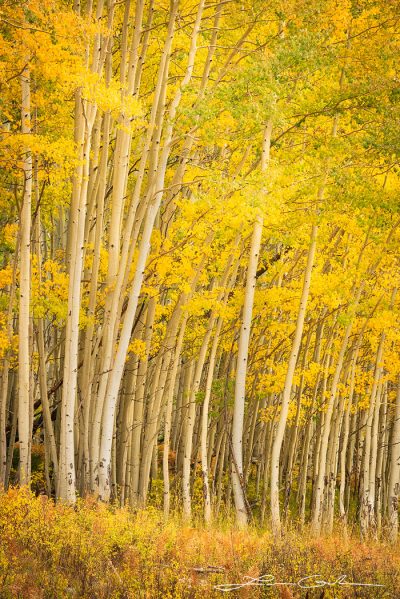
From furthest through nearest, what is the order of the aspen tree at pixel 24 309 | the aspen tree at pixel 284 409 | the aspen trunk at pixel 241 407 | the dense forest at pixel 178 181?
the aspen tree at pixel 284 409 < the aspen trunk at pixel 241 407 < the aspen tree at pixel 24 309 < the dense forest at pixel 178 181

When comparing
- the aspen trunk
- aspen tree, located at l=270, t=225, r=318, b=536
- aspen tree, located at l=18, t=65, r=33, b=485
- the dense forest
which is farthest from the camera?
aspen tree, located at l=270, t=225, r=318, b=536

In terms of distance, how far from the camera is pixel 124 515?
10156 mm

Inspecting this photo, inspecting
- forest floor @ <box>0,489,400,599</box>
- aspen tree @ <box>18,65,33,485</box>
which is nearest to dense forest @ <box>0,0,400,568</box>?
aspen tree @ <box>18,65,33,485</box>

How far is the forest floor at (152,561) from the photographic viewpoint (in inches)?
290

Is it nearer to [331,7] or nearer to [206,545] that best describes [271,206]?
[331,7]

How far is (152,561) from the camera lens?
323 inches

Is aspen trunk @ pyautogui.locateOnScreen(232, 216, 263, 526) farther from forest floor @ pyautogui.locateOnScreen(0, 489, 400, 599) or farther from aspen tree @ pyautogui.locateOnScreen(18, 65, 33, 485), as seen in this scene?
aspen tree @ pyautogui.locateOnScreen(18, 65, 33, 485)

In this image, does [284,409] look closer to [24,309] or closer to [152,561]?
[24,309]

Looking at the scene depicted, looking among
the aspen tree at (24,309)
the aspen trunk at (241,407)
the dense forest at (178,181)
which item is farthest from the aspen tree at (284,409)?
the aspen tree at (24,309)

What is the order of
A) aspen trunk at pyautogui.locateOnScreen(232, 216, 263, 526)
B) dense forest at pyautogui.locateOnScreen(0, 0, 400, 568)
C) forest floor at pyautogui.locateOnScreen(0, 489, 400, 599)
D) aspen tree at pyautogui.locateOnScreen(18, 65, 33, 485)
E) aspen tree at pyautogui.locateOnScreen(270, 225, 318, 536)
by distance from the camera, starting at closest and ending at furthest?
forest floor at pyautogui.locateOnScreen(0, 489, 400, 599), dense forest at pyautogui.locateOnScreen(0, 0, 400, 568), aspen tree at pyautogui.locateOnScreen(18, 65, 33, 485), aspen trunk at pyautogui.locateOnScreen(232, 216, 263, 526), aspen tree at pyautogui.locateOnScreen(270, 225, 318, 536)

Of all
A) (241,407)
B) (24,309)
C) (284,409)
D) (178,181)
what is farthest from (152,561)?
(178,181)

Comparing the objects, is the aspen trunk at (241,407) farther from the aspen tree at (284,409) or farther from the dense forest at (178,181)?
the aspen tree at (284,409)

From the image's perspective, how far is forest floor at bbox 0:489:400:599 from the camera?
24.2 ft

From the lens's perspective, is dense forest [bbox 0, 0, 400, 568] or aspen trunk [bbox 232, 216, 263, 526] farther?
aspen trunk [bbox 232, 216, 263, 526]
